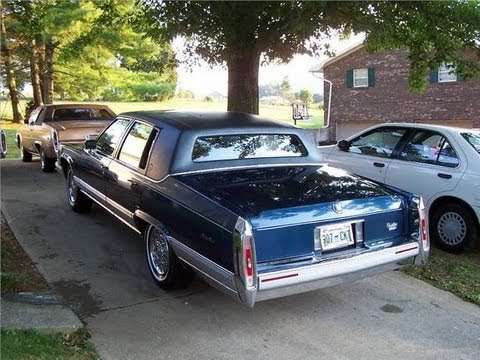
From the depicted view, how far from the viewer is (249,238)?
11.8ft

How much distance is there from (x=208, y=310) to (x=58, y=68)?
25.1 meters

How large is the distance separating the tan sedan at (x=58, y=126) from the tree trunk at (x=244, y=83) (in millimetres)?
2760

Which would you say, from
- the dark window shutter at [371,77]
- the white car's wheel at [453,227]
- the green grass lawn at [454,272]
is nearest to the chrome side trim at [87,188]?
the green grass lawn at [454,272]

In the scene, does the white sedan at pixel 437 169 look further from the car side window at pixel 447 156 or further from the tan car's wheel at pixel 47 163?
the tan car's wheel at pixel 47 163

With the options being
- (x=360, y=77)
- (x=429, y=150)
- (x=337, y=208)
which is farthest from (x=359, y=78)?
(x=337, y=208)

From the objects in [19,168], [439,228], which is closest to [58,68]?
[19,168]

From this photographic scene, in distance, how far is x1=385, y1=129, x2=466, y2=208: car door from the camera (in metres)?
6.48

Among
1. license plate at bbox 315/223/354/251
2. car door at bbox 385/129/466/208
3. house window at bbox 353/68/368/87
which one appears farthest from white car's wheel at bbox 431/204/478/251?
house window at bbox 353/68/368/87

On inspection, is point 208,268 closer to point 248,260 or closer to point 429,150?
point 248,260

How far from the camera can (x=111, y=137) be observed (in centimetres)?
620

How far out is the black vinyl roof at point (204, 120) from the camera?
518 cm

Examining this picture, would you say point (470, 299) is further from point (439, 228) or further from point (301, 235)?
point (301, 235)

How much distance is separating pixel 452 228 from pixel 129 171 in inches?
154

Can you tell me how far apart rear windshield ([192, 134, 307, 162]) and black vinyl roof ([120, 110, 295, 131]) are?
0.46 feet
